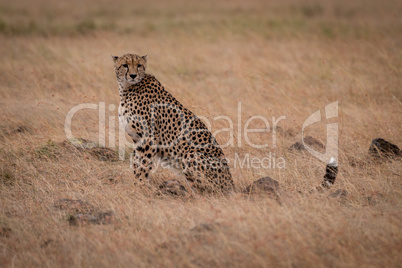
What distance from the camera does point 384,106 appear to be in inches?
287

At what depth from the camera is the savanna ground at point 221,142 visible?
3.52 metres

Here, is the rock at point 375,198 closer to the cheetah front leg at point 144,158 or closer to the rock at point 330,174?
the rock at point 330,174

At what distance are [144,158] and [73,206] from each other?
3.05 feet

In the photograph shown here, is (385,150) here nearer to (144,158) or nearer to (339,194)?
(339,194)

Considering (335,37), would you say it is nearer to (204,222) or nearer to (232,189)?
(232,189)

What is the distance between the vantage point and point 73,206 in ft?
14.3

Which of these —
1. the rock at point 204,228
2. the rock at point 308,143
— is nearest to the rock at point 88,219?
the rock at point 204,228

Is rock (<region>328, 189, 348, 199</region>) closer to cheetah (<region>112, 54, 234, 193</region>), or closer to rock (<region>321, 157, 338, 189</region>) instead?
rock (<region>321, 157, 338, 189</region>)

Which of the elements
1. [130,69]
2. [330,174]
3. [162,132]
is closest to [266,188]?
[330,174]

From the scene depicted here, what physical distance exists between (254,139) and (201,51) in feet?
17.3

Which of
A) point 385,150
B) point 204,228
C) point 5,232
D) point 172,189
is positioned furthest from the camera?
point 385,150

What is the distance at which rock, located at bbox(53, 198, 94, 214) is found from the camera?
4324 millimetres

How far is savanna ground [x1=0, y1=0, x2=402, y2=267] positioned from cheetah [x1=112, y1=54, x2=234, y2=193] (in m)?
0.32

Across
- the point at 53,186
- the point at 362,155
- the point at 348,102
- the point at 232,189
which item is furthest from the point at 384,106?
the point at 53,186
